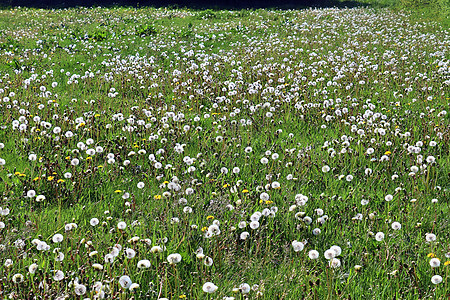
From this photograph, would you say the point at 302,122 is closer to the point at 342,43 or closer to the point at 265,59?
the point at 265,59

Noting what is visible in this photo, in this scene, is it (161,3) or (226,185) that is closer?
(226,185)

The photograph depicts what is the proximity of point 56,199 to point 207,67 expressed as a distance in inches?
238

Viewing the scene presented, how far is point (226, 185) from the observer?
3.88 m

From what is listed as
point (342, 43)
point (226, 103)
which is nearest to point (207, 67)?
point (226, 103)

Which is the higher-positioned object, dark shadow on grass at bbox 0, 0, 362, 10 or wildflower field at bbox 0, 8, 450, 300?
dark shadow on grass at bbox 0, 0, 362, 10

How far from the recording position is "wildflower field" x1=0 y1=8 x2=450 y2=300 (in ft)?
8.75

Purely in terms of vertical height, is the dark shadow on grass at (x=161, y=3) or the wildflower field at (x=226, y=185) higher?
the dark shadow on grass at (x=161, y=3)

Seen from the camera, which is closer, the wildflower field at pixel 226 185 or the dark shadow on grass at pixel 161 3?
the wildflower field at pixel 226 185

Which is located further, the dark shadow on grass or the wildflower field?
the dark shadow on grass

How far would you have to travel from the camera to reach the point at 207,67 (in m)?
9.19

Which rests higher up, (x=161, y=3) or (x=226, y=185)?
(x=161, y=3)

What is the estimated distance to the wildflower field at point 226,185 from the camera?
2666 mm

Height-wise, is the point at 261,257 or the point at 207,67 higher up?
the point at 207,67

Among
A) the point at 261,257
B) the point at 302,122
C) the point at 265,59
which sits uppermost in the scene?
the point at 265,59
